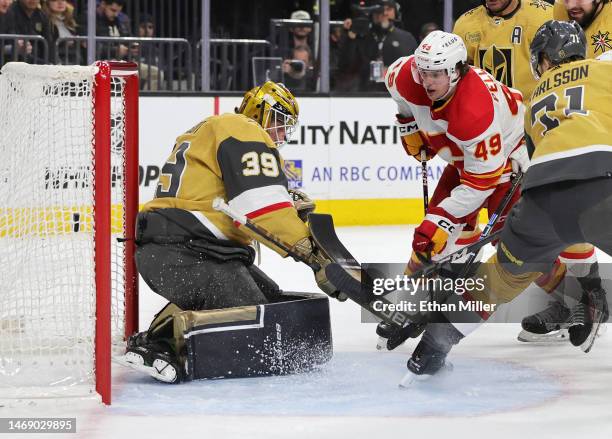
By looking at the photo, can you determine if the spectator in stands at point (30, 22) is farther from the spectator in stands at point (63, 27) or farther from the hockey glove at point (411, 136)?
the hockey glove at point (411, 136)

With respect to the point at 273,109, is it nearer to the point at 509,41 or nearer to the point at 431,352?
the point at 431,352

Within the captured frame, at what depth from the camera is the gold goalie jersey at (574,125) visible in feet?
9.07

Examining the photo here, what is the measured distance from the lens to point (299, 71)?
724 centimetres

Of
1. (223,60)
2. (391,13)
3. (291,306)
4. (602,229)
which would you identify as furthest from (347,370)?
(391,13)

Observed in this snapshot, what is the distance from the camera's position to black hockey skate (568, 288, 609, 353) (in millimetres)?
3713

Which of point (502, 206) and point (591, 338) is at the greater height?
point (502, 206)

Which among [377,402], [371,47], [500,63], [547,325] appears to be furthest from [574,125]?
[371,47]

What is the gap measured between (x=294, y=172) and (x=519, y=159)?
321 cm

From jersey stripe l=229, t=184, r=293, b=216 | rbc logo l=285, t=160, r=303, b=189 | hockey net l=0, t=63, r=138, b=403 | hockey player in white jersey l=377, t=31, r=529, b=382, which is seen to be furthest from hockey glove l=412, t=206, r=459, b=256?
rbc logo l=285, t=160, r=303, b=189

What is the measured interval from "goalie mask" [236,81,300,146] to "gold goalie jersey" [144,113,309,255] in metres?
0.12

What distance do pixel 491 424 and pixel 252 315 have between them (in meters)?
0.73

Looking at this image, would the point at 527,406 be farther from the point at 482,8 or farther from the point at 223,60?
the point at 223,60

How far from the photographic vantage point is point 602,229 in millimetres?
2785

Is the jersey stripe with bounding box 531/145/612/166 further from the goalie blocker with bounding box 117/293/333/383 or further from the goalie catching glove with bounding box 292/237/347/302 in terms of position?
the goalie blocker with bounding box 117/293/333/383
